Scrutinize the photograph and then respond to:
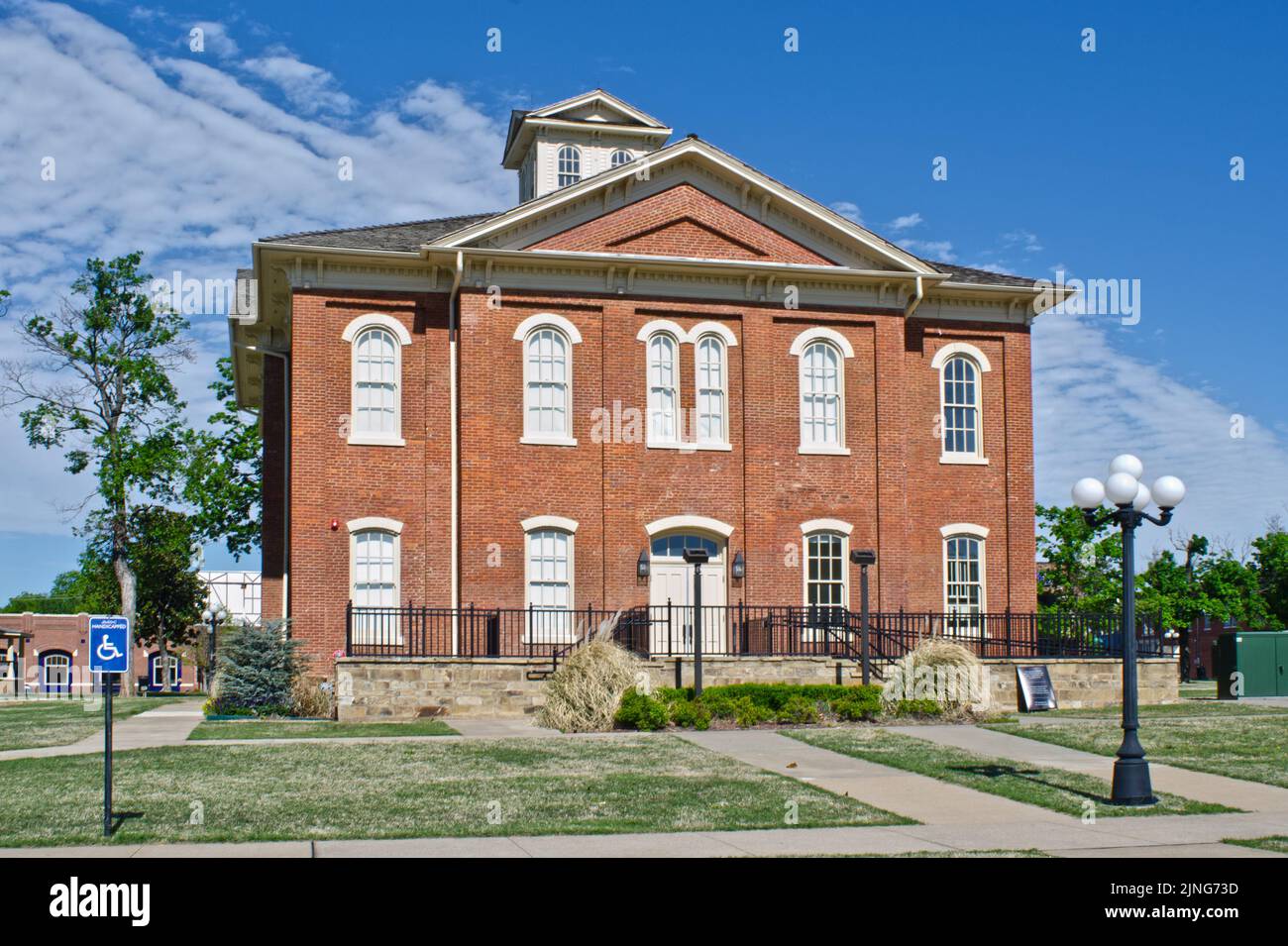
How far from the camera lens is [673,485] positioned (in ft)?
91.1

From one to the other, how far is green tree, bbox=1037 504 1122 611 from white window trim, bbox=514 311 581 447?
1224 inches

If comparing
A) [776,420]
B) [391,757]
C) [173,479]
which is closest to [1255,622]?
[776,420]

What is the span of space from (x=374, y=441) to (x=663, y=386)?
5999 millimetres

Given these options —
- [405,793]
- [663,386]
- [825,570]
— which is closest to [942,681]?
[825,570]

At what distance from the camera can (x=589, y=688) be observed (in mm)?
21297

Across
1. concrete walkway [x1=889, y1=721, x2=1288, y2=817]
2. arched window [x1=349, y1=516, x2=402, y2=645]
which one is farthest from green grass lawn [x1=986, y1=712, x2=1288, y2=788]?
arched window [x1=349, y1=516, x2=402, y2=645]

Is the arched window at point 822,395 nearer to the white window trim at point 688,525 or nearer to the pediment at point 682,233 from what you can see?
the pediment at point 682,233

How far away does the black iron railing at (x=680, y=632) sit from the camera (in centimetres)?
2581

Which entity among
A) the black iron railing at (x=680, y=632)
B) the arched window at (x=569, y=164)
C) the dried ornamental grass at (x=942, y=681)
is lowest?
the dried ornamental grass at (x=942, y=681)

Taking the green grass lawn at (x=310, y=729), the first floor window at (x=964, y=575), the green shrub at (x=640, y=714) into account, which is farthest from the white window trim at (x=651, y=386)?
the green shrub at (x=640, y=714)

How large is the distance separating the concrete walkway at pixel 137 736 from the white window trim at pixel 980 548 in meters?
15.7

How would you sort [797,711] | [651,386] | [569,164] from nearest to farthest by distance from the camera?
[797,711] → [651,386] → [569,164]

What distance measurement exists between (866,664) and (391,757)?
31.6ft

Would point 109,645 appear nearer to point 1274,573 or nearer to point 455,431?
point 455,431
